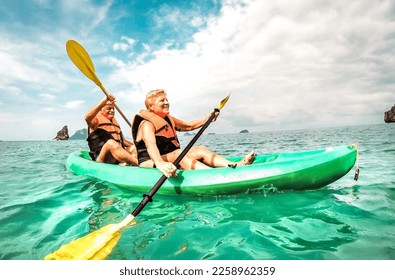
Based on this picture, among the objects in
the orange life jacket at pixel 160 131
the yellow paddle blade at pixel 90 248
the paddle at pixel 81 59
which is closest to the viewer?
the yellow paddle blade at pixel 90 248

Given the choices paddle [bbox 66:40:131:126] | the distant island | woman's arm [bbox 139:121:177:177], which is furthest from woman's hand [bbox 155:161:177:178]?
the distant island

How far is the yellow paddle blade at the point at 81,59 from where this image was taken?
237 inches

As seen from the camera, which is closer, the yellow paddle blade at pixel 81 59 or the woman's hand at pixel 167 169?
the woman's hand at pixel 167 169

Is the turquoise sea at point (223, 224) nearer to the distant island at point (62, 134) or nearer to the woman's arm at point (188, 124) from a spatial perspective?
the woman's arm at point (188, 124)

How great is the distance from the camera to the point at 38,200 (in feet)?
14.0

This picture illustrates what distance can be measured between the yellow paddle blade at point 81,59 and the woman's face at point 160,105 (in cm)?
240

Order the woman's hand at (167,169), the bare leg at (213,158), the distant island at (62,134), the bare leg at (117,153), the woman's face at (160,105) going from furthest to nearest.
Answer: the distant island at (62,134) → the bare leg at (117,153) → the woman's face at (160,105) → the bare leg at (213,158) → the woman's hand at (167,169)

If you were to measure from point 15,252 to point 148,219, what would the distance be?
1.33 metres

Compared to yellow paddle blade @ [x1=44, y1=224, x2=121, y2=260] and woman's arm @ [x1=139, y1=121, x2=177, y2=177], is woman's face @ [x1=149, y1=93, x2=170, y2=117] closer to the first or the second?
woman's arm @ [x1=139, y1=121, x2=177, y2=177]

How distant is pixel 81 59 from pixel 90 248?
523cm

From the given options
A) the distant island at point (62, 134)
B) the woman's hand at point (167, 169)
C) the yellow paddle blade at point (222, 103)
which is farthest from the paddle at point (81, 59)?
the distant island at point (62, 134)
